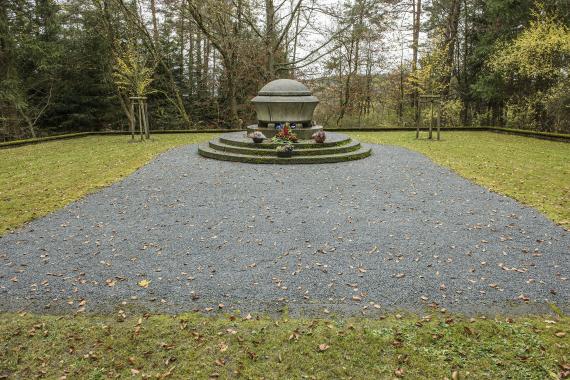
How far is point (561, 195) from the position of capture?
308 inches

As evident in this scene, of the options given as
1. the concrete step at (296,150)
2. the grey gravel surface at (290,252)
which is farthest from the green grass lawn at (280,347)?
the concrete step at (296,150)

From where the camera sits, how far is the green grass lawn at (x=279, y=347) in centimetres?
300

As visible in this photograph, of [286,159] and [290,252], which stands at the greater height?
[286,159]

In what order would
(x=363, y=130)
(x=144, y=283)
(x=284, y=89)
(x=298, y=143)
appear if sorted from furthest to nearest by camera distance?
(x=363, y=130)
(x=284, y=89)
(x=298, y=143)
(x=144, y=283)

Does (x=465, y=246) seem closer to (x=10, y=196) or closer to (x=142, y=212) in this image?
(x=142, y=212)

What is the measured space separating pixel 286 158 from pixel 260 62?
12.3 meters

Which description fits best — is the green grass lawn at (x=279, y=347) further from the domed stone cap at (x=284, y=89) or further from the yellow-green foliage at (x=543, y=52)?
the yellow-green foliage at (x=543, y=52)

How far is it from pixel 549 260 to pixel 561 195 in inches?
151

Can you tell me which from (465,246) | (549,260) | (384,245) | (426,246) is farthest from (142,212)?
(549,260)

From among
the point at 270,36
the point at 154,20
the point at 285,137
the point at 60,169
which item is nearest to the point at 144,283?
the point at 60,169

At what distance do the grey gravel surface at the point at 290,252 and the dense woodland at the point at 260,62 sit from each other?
34.3 ft

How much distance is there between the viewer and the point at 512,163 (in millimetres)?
11242

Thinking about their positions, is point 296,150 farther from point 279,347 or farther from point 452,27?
point 452,27

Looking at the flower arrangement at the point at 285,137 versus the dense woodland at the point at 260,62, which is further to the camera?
the dense woodland at the point at 260,62
